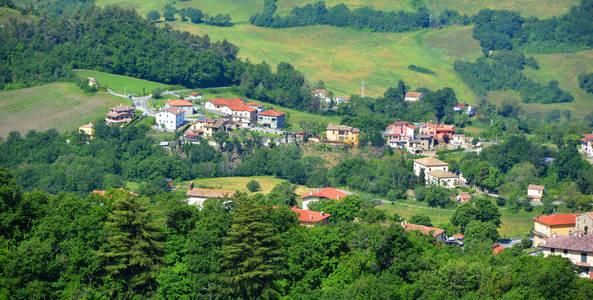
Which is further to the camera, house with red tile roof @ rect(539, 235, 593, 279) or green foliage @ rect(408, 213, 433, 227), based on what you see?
green foliage @ rect(408, 213, 433, 227)

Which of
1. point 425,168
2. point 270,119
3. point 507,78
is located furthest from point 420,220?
point 507,78

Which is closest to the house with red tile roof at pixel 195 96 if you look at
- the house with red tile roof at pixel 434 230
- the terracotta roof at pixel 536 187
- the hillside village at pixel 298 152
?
the hillside village at pixel 298 152

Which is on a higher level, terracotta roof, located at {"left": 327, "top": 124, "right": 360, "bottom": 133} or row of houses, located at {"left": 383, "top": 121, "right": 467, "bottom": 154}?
terracotta roof, located at {"left": 327, "top": 124, "right": 360, "bottom": 133}

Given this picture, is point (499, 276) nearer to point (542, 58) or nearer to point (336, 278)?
point (336, 278)

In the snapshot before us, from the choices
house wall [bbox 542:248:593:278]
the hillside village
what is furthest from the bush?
house wall [bbox 542:248:593:278]

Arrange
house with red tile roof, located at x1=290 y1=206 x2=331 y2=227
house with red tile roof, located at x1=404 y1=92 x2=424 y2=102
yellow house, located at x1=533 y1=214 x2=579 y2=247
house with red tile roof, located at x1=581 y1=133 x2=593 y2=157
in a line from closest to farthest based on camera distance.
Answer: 1. house with red tile roof, located at x1=290 y1=206 x2=331 y2=227
2. yellow house, located at x1=533 y1=214 x2=579 y2=247
3. house with red tile roof, located at x1=581 y1=133 x2=593 y2=157
4. house with red tile roof, located at x1=404 y1=92 x2=424 y2=102

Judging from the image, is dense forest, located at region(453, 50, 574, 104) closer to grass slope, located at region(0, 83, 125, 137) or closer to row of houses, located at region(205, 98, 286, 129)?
row of houses, located at region(205, 98, 286, 129)

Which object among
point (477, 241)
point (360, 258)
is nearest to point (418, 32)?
point (477, 241)
